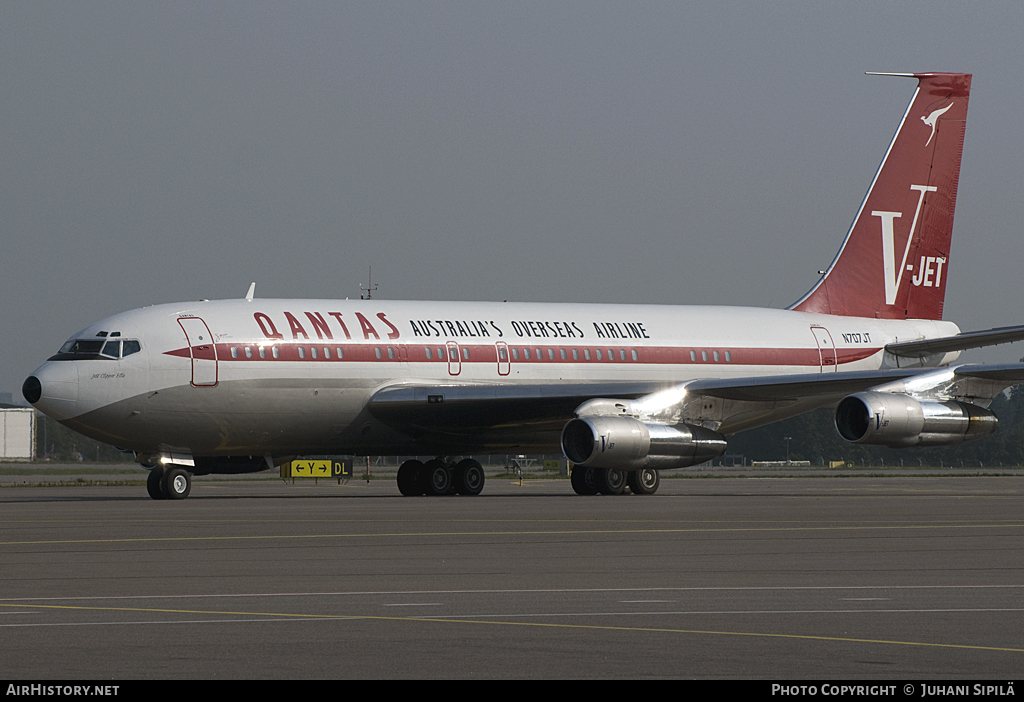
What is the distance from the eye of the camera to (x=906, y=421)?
31922 millimetres

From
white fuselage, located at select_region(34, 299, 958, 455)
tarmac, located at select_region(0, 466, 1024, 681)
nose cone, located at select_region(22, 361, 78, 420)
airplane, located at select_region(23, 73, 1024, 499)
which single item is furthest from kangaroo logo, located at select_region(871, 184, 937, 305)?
nose cone, located at select_region(22, 361, 78, 420)

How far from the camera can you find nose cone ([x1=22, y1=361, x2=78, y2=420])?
1261 inches

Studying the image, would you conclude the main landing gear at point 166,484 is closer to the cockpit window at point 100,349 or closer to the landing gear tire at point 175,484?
the landing gear tire at point 175,484

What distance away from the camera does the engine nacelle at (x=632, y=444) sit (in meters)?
32.1

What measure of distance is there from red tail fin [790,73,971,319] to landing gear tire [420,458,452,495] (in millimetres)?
12183

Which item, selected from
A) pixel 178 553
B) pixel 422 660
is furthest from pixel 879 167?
pixel 422 660

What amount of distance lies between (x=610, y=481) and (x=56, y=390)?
12522 mm

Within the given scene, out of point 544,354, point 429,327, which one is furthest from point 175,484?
point 544,354

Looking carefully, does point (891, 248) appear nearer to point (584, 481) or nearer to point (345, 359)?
point (584, 481)

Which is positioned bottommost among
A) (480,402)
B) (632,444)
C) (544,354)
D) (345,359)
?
(632,444)

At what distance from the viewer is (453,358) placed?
119ft
